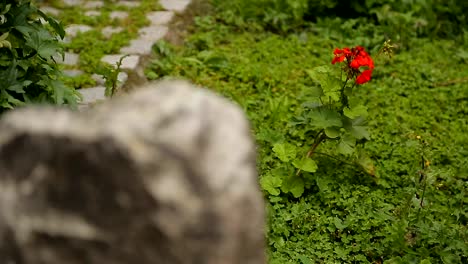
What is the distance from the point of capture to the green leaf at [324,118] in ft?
12.1

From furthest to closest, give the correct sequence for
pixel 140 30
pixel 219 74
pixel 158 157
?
1. pixel 140 30
2. pixel 219 74
3. pixel 158 157

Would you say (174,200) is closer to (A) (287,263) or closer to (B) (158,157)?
(B) (158,157)

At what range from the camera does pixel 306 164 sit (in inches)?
144

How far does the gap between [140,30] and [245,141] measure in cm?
405

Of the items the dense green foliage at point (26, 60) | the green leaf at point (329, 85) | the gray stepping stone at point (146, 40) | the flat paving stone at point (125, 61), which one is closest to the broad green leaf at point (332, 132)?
the green leaf at point (329, 85)

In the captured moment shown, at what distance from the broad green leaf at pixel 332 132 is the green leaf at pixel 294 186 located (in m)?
0.28

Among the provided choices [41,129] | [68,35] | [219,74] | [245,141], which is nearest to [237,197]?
[245,141]

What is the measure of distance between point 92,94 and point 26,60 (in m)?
1.08

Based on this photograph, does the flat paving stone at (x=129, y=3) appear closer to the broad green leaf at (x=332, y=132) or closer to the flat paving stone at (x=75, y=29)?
the flat paving stone at (x=75, y=29)

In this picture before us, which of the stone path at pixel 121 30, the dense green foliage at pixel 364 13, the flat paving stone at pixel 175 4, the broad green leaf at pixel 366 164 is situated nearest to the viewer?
the broad green leaf at pixel 366 164

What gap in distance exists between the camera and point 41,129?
138 centimetres

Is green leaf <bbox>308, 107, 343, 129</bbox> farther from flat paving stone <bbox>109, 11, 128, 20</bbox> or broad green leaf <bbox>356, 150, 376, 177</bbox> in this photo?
flat paving stone <bbox>109, 11, 128, 20</bbox>

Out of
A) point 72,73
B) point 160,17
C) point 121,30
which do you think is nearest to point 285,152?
point 72,73

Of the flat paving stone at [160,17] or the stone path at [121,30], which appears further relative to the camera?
the flat paving stone at [160,17]
